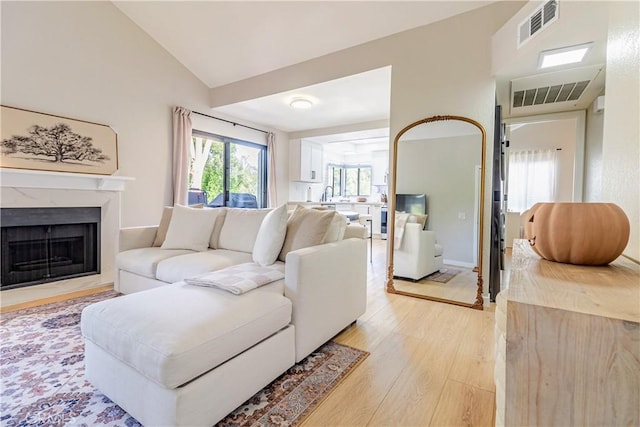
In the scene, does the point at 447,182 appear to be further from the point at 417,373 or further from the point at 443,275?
the point at 417,373

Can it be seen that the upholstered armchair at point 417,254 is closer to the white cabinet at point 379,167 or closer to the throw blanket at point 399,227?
the throw blanket at point 399,227

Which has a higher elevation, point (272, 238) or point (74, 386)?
point (272, 238)

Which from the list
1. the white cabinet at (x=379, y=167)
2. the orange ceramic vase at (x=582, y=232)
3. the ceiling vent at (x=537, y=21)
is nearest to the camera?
the orange ceramic vase at (x=582, y=232)

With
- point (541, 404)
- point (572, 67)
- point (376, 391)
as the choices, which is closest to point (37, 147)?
point (376, 391)

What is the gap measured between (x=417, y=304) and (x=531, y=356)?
246 cm

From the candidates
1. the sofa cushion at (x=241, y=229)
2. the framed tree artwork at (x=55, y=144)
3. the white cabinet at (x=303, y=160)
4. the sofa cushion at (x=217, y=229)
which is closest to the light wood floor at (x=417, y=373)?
the sofa cushion at (x=241, y=229)

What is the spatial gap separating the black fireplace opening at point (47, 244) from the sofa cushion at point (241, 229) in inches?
73.6

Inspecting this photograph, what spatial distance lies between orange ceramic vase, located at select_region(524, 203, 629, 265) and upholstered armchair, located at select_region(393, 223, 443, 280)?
2.35m

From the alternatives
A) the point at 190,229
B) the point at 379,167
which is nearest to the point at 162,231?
the point at 190,229

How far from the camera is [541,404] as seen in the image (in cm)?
51

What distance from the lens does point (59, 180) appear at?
10.5ft

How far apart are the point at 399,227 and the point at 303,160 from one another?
3487 mm

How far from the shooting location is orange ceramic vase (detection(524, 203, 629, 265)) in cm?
78

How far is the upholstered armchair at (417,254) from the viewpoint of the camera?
3178mm
